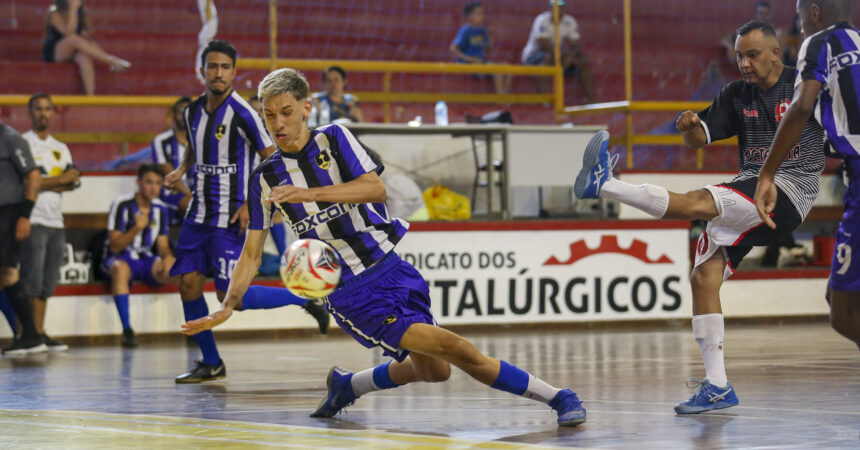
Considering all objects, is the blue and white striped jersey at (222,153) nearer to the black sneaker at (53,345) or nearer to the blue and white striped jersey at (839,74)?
the black sneaker at (53,345)

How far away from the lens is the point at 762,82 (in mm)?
6262

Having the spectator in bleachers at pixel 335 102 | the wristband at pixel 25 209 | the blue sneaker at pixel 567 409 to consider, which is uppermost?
the spectator in bleachers at pixel 335 102

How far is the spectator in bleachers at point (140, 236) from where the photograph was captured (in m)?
12.3

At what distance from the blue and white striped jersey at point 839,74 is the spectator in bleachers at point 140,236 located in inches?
341

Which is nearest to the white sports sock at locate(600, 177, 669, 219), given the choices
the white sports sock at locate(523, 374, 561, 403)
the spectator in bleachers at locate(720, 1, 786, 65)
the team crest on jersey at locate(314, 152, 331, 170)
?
the white sports sock at locate(523, 374, 561, 403)

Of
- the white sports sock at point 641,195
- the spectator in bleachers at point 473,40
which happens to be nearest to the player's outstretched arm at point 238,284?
the white sports sock at point 641,195

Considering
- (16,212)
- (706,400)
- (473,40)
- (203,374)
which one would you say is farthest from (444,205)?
(706,400)

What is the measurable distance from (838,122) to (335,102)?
30.0ft

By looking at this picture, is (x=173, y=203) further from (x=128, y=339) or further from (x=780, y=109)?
(x=780, y=109)

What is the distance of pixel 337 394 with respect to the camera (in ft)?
19.9

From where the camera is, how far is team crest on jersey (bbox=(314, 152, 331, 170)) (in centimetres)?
573

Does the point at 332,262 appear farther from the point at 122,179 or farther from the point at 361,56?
the point at 361,56

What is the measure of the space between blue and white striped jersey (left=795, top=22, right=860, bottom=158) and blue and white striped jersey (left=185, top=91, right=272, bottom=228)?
436 cm

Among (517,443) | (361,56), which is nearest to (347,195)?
(517,443)
